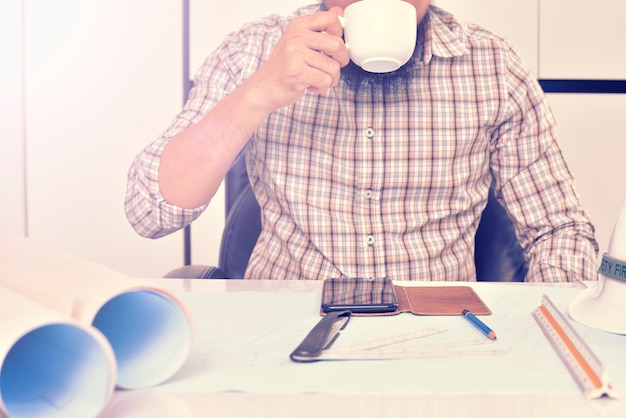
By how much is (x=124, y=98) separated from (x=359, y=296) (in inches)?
53.0

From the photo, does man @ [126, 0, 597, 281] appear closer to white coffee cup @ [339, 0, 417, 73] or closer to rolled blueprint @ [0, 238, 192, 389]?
white coffee cup @ [339, 0, 417, 73]

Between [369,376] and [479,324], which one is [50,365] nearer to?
[369,376]

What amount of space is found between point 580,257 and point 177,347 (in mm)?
759

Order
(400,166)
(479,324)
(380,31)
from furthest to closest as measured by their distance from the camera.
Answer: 1. (400,166)
2. (380,31)
3. (479,324)

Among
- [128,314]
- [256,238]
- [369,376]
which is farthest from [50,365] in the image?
[256,238]

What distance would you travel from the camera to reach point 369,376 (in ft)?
1.44

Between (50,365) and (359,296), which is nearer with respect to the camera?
(50,365)

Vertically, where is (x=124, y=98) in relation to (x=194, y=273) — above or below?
above

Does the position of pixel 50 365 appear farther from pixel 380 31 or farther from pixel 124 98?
pixel 124 98

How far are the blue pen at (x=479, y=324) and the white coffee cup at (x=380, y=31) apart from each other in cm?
33

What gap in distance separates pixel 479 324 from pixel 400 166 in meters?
0.54

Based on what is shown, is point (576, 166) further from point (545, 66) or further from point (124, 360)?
point (124, 360)

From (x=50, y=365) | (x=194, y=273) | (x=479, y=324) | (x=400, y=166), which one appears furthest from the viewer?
(x=400, y=166)

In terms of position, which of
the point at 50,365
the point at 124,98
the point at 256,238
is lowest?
the point at 256,238
